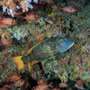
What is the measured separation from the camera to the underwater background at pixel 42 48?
10.4ft

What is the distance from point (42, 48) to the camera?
10.2 ft

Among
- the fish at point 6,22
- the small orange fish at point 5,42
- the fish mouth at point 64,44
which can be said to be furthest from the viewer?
the small orange fish at point 5,42

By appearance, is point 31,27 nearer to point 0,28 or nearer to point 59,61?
point 0,28

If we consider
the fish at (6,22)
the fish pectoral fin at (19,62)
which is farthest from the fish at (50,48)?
the fish at (6,22)

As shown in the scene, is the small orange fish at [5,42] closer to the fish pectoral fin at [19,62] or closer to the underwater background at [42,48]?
the underwater background at [42,48]

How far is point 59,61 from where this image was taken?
3500mm

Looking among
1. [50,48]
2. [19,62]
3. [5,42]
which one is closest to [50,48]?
[50,48]

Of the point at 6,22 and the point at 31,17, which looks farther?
the point at 31,17

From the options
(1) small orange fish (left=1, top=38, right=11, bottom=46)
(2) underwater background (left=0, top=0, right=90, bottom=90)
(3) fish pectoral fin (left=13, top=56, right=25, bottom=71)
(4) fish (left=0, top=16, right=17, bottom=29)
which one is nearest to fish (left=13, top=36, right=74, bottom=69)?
(2) underwater background (left=0, top=0, right=90, bottom=90)

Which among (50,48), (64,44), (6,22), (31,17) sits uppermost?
(31,17)

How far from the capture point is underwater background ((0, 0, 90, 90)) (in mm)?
3156

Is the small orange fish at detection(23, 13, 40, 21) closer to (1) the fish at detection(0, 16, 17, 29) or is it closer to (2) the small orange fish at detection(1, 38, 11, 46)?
(1) the fish at detection(0, 16, 17, 29)

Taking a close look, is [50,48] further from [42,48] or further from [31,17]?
[31,17]

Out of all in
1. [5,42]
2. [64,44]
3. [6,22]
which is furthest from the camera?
[5,42]
